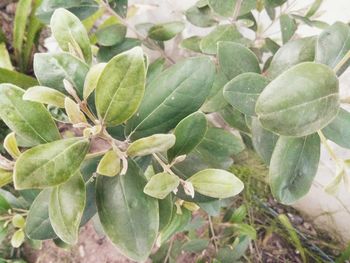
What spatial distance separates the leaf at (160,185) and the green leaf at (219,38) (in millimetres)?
400

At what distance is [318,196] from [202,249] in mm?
554

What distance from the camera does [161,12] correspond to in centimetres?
170

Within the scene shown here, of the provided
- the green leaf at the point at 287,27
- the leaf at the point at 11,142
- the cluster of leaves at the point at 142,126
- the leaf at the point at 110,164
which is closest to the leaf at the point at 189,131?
the cluster of leaves at the point at 142,126

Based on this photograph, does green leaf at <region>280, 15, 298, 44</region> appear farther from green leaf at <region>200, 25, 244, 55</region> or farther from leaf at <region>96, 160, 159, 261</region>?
leaf at <region>96, 160, 159, 261</region>

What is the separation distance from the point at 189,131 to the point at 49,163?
0.70 ft

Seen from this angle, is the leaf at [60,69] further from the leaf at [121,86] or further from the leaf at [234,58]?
the leaf at [234,58]

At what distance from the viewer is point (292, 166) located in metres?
0.61

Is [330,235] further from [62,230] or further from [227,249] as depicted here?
[62,230]

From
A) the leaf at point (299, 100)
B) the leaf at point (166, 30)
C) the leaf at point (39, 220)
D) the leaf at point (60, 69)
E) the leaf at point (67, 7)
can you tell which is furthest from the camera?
the leaf at point (166, 30)

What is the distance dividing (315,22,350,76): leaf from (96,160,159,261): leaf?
0.32 metres

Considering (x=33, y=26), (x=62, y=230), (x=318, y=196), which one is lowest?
(x=318, y=196)

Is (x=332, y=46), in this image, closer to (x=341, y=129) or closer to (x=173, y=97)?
(x=341, y=129)

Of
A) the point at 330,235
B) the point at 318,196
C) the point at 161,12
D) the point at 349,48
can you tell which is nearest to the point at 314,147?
the point at 349,48

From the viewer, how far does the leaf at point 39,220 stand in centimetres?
66
